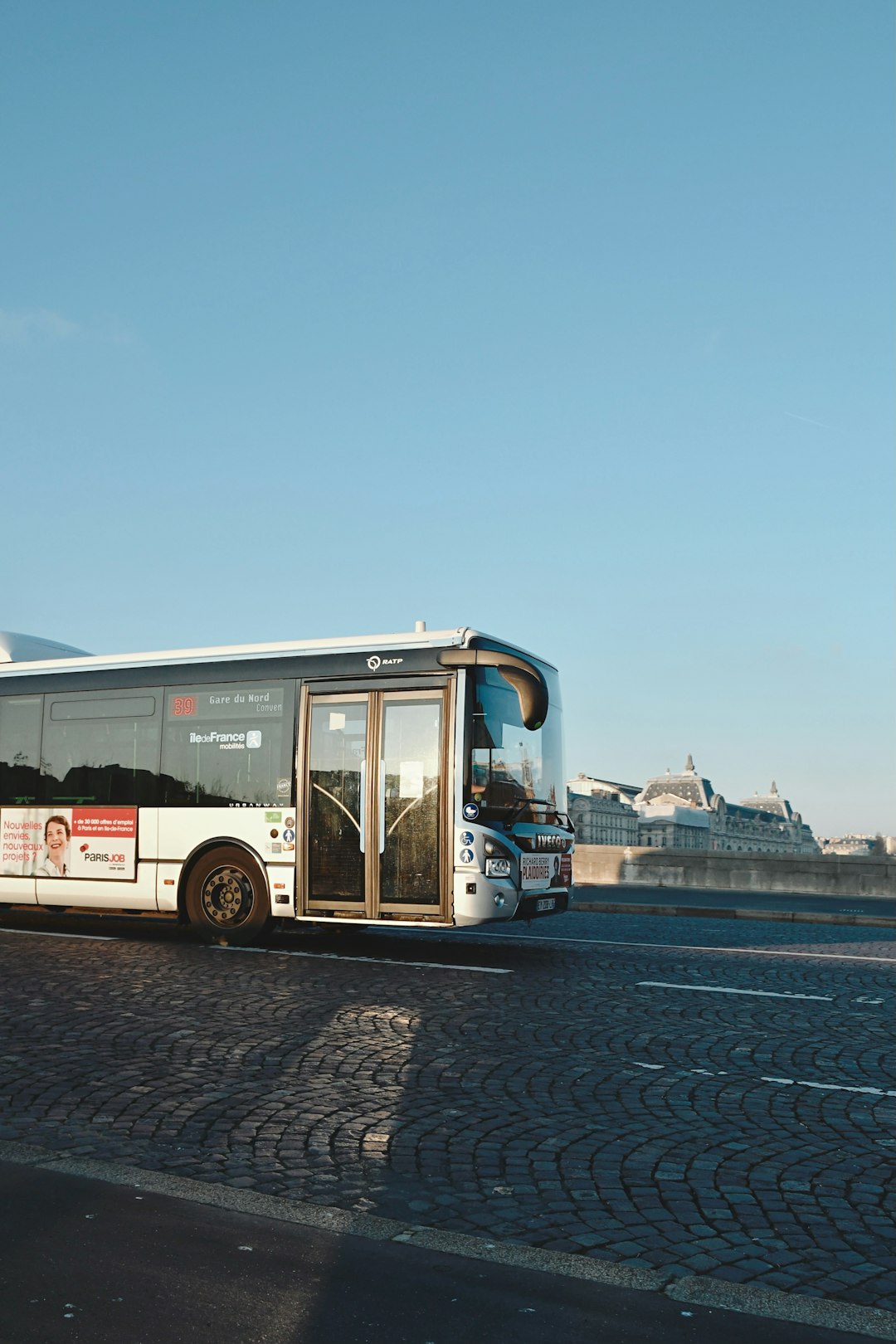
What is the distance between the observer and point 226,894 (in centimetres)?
1266

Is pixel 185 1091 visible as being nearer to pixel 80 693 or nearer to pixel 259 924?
pixel 259 924

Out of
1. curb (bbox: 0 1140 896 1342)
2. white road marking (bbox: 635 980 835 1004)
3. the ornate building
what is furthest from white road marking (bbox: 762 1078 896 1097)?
the ornate building

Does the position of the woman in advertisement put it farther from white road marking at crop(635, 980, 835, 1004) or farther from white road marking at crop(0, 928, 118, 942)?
white road marking at crop(635, 980, 835, 1004)

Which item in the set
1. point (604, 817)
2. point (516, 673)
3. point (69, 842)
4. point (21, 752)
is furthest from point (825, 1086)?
point (604, 817)

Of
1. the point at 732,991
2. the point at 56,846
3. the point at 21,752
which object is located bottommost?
the point at 732,991

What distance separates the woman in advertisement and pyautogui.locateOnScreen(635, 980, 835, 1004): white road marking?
6677 millimetres

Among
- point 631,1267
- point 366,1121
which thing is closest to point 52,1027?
point 366,1121

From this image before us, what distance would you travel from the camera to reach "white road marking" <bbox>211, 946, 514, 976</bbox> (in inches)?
434

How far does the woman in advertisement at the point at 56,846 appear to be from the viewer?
1356cm

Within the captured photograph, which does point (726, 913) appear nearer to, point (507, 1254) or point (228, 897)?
point (228, 897)

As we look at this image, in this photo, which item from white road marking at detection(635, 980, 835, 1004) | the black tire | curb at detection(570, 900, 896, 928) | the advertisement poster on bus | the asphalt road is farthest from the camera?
curb at detection(570, 900, 896, 928)

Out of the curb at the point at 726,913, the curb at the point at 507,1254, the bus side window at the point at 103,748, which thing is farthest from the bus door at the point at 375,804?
the curb at the point at 726,913

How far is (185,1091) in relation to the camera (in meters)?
6.13

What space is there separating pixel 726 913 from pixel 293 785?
10.4 meters
